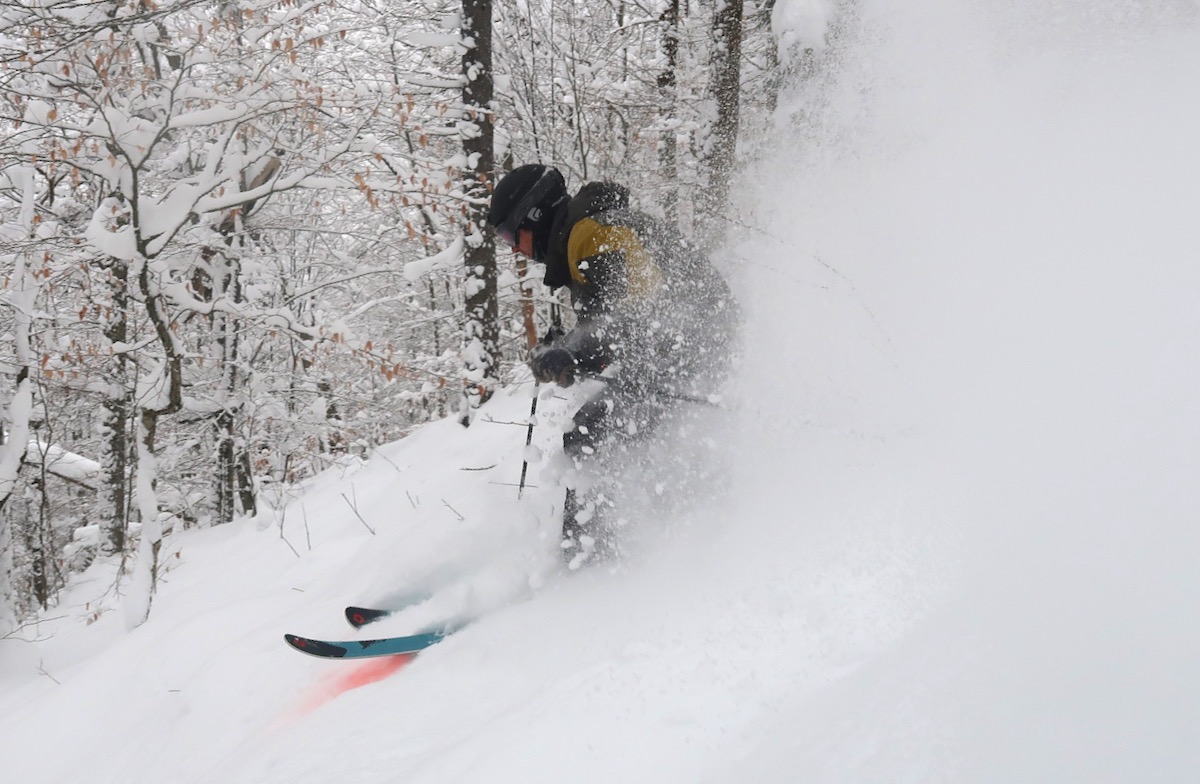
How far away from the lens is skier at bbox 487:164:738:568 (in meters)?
3.33

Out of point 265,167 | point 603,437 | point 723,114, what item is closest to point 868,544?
point 603,437

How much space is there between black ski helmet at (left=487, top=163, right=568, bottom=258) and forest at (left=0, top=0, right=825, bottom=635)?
88.5 inches

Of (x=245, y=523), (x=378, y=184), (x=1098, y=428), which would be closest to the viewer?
(x=1098, y=428)

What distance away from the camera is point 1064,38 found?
5.98m

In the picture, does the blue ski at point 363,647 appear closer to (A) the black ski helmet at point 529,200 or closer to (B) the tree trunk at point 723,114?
(A) the black ski helmet at point 529,200

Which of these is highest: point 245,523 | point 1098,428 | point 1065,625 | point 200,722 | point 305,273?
point 305,273

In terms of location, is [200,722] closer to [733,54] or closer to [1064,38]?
[733,54]

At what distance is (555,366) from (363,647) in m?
1.55

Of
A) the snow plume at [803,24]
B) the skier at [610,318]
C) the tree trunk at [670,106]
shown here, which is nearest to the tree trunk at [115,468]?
the tree trunk at [670,106]

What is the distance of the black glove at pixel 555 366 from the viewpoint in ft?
10.7

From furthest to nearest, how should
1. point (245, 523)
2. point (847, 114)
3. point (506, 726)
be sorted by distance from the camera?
point (245, 523) → point (847, 114) → point (506, 726)

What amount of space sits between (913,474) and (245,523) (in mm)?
7033

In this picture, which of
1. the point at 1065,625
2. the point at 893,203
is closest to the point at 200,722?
the point at 1065,625

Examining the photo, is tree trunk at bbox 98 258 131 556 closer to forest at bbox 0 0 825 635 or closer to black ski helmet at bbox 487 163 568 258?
forest at bbox 0 0 825 635
